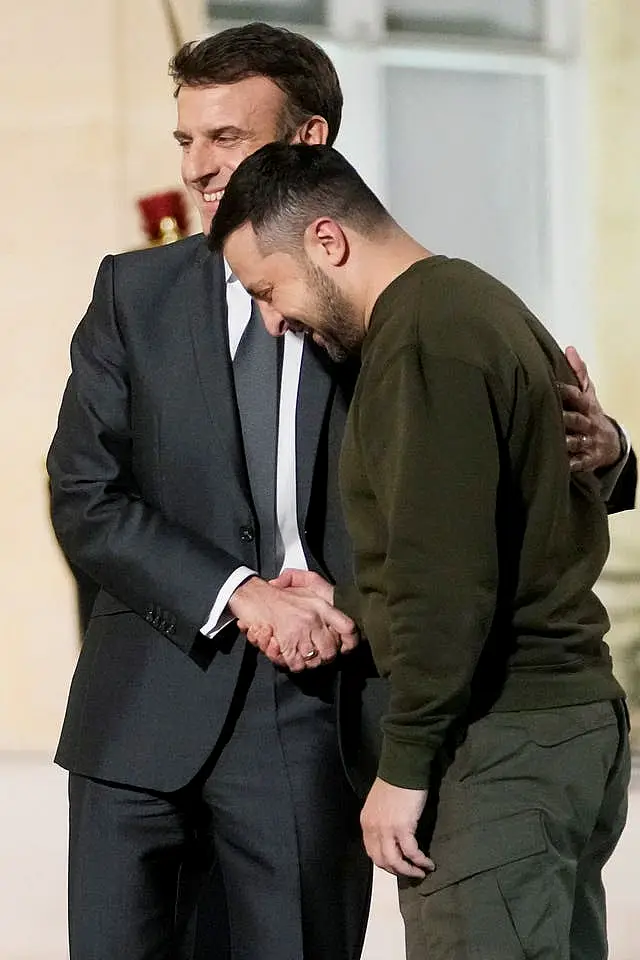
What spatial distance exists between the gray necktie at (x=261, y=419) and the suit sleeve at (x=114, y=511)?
61mm

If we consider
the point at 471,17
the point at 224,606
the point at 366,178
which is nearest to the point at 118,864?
the point at 224,606

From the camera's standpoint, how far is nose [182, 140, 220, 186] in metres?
1.77

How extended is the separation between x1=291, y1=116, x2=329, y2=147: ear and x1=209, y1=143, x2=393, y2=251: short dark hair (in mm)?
282

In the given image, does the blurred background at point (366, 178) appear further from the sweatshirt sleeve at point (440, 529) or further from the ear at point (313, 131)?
the sweatshirt sleeve at point (440, 529)

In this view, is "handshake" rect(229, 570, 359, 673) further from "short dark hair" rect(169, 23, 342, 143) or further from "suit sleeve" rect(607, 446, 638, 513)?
"short dark hair" rect(169, 23, 342, 143)

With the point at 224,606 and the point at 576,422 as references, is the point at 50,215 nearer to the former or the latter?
the point at 224,606

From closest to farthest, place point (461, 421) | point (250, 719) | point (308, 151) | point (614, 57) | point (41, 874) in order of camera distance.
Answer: point (461, 421) < point (308, 151) < point (250, 719) < point (41, 874) < point (614, 57)

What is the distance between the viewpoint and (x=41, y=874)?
293 cm

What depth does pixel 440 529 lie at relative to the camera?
1296mm

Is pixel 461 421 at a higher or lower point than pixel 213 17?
lower

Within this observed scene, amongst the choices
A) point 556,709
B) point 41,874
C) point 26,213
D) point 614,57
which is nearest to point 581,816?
point 556,709

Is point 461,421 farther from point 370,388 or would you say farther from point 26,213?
point 26,213

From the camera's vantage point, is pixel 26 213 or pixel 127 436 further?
pixel 26 213

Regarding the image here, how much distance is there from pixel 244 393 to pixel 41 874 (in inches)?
63.3
